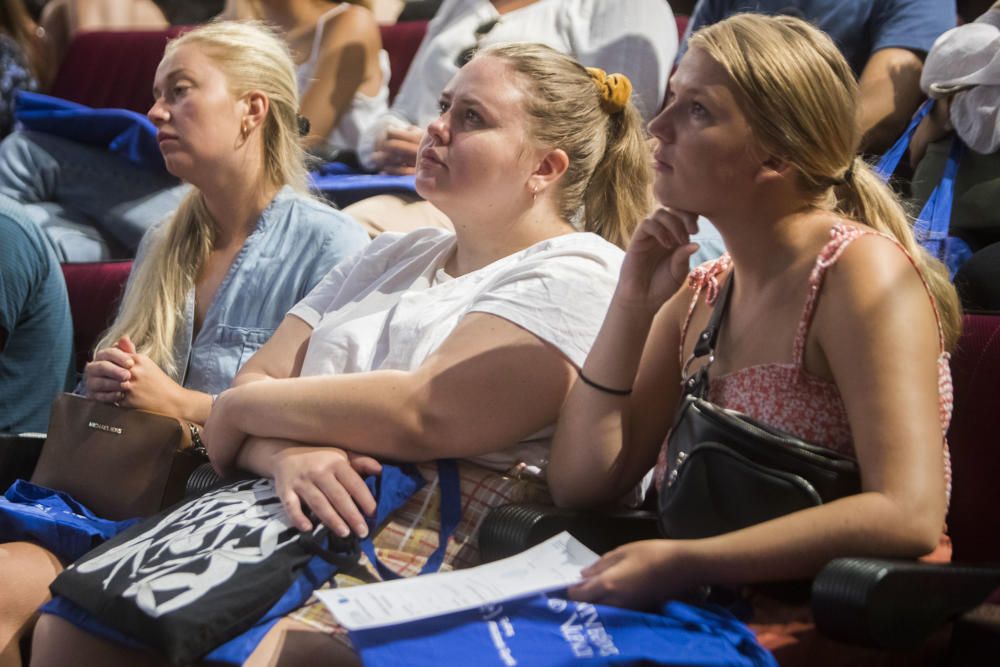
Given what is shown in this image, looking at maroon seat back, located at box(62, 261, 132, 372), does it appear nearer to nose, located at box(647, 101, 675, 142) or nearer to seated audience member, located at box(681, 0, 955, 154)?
seated audience member, located at box(681, 0, 955, 154)

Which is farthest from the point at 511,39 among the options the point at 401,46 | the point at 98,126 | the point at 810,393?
the point at 810,393

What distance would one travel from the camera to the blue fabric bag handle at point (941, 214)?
2217 mm

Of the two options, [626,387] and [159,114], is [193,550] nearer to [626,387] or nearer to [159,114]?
[626,387]

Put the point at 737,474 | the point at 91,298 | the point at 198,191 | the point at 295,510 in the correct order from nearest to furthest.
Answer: the point at 737,474
the point at 295,510
the point at 198,191
the point at 91,298

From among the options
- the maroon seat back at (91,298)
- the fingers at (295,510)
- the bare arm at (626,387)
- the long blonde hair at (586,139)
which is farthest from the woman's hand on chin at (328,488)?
the maroon seat back at (91,298)

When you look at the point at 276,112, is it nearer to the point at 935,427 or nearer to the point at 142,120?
the point at 142,120

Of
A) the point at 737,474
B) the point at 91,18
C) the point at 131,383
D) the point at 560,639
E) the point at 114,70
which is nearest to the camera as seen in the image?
the point at 560,639

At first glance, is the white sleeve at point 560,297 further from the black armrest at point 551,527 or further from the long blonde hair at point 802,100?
the long blonde hair at point 802,100

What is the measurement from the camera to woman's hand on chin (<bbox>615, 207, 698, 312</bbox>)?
1594 millimetres

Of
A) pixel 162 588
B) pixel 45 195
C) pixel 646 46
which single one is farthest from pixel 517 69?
pixel 45 195

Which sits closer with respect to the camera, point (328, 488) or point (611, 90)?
point (328, 488)

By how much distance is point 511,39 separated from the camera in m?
3.34

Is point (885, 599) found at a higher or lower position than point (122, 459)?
higher

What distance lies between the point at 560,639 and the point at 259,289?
137 centimetres
